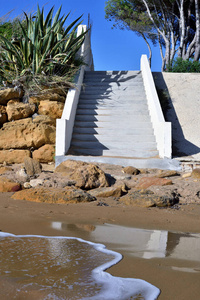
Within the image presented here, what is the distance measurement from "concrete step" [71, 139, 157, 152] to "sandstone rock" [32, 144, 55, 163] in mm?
581

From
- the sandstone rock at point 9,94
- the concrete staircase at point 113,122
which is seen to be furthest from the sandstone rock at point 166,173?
the sandstone rock at point 9,94

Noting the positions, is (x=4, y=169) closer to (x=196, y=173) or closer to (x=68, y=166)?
(x=68, y=166)

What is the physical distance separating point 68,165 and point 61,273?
4054 mm

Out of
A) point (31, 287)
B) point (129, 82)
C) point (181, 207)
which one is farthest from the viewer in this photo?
point (129, 82)

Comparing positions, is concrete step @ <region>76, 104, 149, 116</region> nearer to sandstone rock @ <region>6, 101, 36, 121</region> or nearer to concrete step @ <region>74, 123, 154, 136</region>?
concrete step @ <region>74, 123, 154, 136</region>

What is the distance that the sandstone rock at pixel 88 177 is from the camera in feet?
17.8

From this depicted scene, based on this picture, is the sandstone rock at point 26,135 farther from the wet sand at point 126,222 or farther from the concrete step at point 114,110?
the wet sand at point 126,222

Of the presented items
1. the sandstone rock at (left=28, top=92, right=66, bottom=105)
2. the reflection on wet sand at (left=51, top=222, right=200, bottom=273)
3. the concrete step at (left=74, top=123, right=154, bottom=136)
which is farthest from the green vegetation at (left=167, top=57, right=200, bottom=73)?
the reflection on wet sand at (left=51, top=222, right=200, bottom=273)

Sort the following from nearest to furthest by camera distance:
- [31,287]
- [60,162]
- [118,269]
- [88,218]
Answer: [31,287] < [118,269] < [88,218] < [60,162]

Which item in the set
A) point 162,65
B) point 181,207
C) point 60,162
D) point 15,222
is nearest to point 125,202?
point 181,207

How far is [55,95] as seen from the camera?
8.17 m

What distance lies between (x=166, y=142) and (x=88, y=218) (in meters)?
3.50

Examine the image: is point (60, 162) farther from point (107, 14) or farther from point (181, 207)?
point (107, 14)

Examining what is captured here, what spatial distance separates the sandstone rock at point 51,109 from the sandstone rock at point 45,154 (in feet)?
3.48
